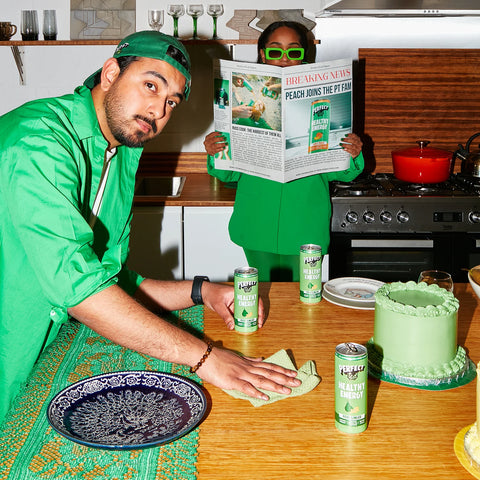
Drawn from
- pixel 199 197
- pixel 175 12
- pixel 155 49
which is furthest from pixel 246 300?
pixel 175 12

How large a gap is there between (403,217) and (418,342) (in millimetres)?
1751

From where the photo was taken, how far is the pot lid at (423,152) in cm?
323

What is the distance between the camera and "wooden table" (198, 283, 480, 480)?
110 cm

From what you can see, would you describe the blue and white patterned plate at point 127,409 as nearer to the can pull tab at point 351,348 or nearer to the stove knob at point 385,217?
the can pull tab at point 351,348

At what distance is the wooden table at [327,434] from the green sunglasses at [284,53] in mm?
1472

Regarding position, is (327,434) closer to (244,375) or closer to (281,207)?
(244,375)

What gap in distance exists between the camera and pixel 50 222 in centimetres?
135

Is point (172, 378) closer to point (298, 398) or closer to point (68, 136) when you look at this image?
point (298, 398)

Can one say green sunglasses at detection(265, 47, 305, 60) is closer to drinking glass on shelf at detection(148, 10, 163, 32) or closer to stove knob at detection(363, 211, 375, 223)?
stove knob at detection(363, 211, 375, 223)

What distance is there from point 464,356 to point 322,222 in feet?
4.38

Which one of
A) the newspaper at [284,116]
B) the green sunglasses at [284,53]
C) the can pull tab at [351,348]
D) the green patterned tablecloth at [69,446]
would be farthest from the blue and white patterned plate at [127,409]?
the green sunglasses at [284,53]

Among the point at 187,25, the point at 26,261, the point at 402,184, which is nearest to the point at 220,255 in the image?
the point at 402,184

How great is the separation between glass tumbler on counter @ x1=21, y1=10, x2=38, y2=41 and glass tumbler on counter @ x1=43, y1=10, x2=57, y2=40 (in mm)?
50

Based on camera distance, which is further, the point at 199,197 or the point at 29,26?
the point at 29,26
